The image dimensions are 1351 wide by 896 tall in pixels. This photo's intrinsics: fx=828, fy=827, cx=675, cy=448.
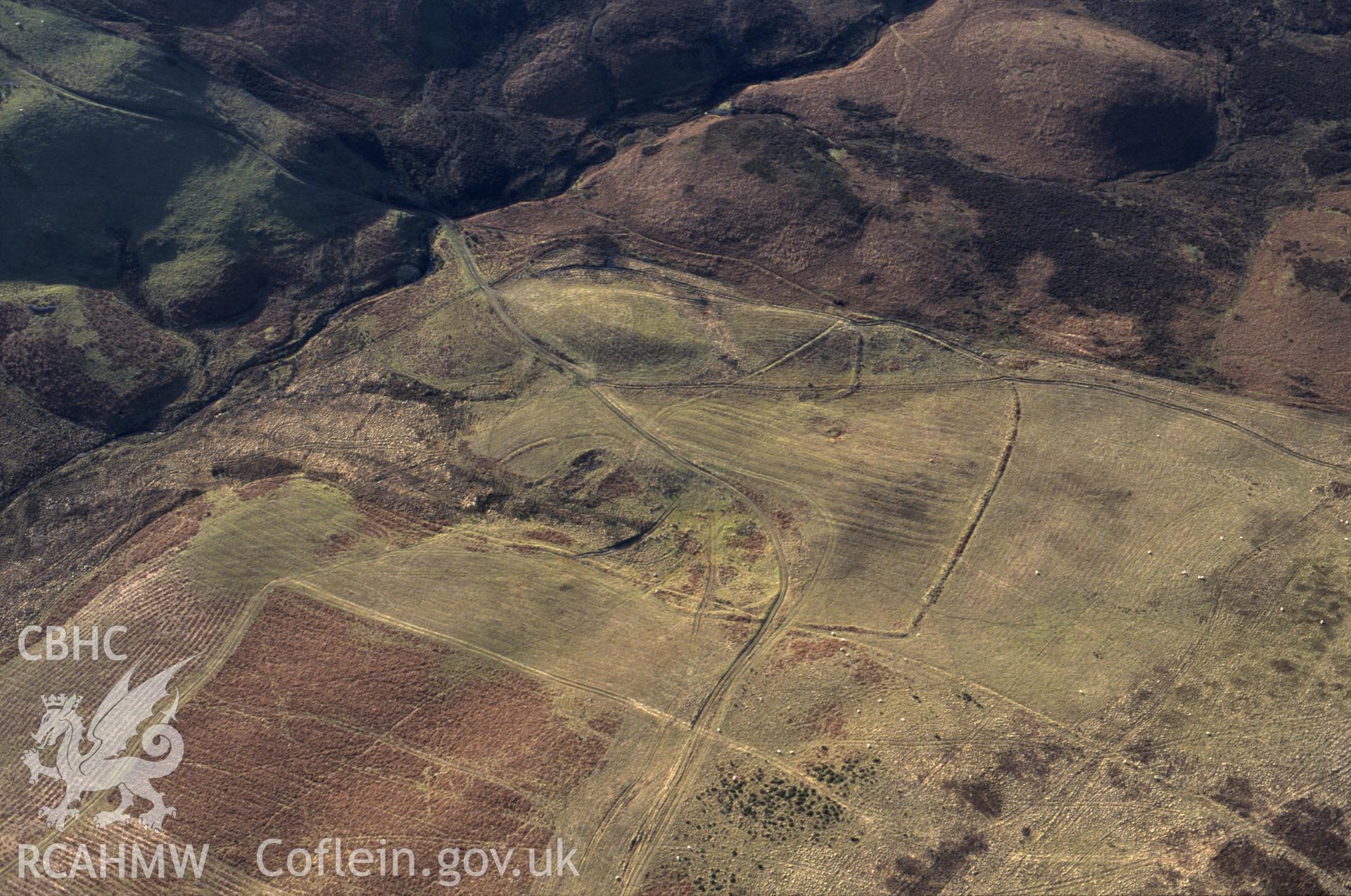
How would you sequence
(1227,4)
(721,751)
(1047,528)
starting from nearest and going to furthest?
1. (721,751)
2. (1047,528)
3. (1227,4)

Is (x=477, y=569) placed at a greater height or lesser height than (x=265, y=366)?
lesser

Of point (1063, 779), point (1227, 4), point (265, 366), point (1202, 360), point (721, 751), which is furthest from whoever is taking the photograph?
point (1227, 4)

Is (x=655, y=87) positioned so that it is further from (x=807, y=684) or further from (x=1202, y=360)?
(x=807, y=684)

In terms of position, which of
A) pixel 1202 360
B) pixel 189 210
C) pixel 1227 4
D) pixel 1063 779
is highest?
pixel 1227 4

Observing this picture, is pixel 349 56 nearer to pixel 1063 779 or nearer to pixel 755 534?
pixel 755 534

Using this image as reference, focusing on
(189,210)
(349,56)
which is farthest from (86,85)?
(349,56)

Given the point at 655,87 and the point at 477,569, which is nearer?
the point at 477,569

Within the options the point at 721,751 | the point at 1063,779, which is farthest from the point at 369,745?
the point at 1063,779
